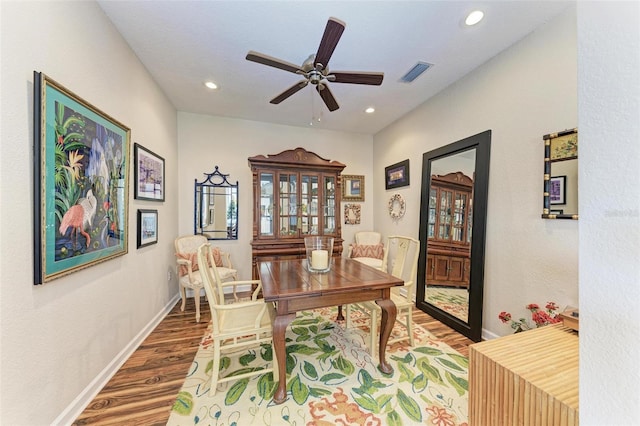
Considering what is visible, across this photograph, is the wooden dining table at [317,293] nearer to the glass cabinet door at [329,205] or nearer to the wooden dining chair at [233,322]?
the wooden dining chair at [233,322]

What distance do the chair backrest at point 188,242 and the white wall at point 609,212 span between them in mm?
3493

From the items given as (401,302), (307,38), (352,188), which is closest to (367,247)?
(352,188)

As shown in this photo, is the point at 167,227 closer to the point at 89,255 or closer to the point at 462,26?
the point at 89,255

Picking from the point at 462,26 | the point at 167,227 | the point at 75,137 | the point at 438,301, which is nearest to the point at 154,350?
the point at 167,227

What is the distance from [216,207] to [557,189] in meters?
3.93

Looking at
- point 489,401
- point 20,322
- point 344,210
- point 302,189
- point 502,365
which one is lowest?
point 489,401

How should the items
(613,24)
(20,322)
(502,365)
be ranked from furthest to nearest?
(20,322) < (502,365) < (613,24)

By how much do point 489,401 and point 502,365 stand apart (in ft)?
0.64

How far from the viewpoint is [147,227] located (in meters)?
2.44

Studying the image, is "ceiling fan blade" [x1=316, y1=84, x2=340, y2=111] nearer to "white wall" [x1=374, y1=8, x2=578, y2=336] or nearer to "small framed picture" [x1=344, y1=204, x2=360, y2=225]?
"white wall" [x1=374, y1=8, x2=578, y2=336]

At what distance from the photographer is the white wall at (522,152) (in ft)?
5.73

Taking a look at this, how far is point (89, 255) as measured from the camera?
1.56 m

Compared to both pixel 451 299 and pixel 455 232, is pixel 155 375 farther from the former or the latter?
pixel 455 232

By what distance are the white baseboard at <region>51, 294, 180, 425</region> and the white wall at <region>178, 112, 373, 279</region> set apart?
1.53 meters
